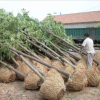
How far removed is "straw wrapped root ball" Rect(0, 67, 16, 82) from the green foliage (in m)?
0.52

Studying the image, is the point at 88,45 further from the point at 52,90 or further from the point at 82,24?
the point at 82,24

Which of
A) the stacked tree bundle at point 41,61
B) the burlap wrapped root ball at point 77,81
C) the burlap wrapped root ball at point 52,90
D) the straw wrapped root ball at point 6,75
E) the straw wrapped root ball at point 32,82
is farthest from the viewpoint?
the straw wrapped root ball at point 6,75

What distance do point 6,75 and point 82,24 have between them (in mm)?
12615

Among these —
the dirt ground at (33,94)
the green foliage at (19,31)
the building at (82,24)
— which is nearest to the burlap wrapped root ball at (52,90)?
the dirt ground at (33,94)

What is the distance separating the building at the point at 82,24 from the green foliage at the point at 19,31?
7.80 m

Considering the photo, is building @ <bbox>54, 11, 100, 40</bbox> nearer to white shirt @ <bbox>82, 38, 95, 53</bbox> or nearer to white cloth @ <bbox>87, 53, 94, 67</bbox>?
white shirt @ <bbox>82, 38, 95, 53</bbox>

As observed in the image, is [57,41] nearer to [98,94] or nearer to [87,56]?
[87,56]

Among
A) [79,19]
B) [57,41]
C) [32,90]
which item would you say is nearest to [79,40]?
[79,19]

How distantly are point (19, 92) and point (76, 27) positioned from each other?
521 inches

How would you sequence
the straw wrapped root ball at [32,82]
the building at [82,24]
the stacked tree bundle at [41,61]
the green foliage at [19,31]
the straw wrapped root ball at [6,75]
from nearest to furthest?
the stacked tree bundle at [41,61] → the straw wrapped root ball at [32,82] → the straw wrapped root ball at [6,75] → the green foliage at [19,31] → the building at [82,24]

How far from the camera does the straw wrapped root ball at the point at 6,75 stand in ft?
15.0

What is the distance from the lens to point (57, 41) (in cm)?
707

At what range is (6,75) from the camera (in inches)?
180

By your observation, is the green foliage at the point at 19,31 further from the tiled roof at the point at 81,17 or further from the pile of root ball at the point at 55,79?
the tiled roof at the point at 81,17
